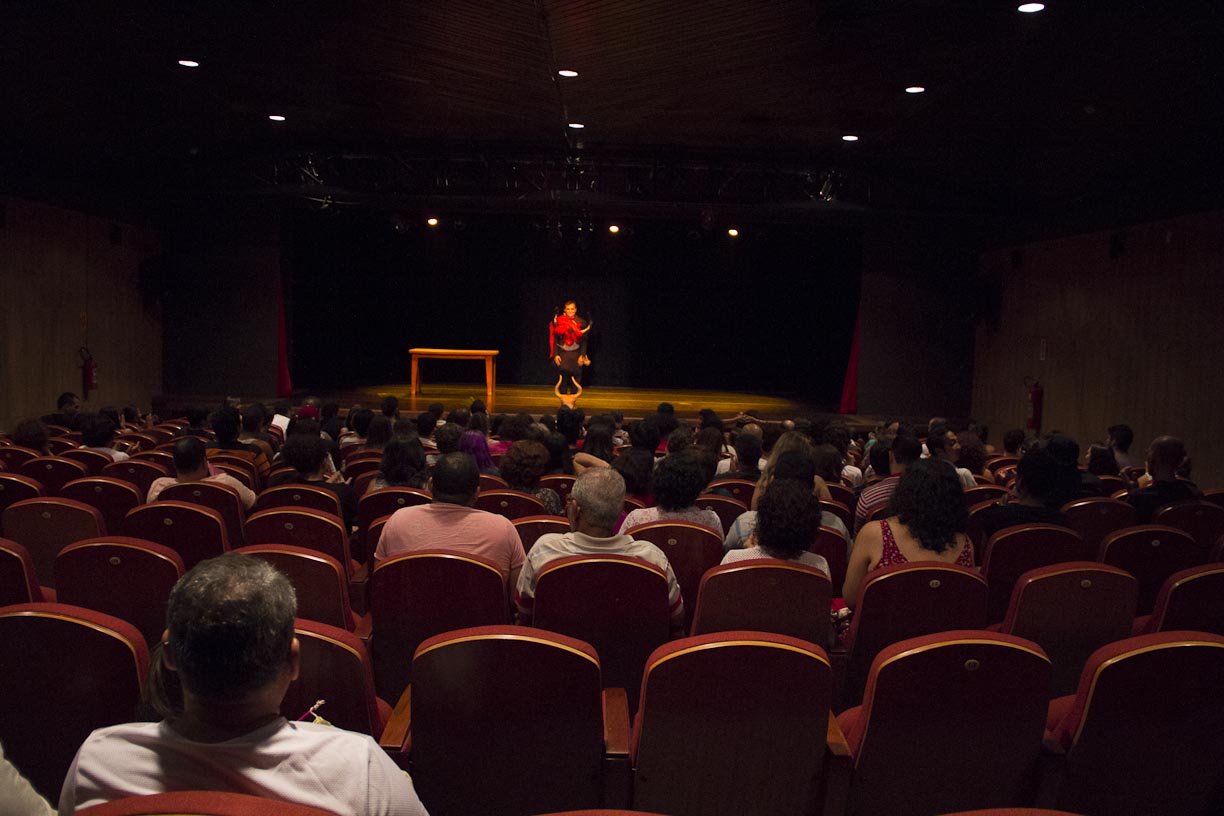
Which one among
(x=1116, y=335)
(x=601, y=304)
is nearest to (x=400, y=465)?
(x=1116, y=335)

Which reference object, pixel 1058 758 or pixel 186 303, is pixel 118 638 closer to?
pixel 1058 758

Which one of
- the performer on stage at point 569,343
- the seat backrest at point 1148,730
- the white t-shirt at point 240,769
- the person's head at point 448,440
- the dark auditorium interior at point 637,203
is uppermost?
the dark auditorium interior at point 637,203

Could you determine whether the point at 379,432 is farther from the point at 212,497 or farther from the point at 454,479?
the point at 454,479

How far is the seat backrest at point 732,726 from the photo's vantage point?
2.05 m

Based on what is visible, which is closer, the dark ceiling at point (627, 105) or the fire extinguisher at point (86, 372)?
the dark ceiling at point (627, 105)

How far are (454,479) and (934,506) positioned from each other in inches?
72.2

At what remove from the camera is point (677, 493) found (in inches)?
160

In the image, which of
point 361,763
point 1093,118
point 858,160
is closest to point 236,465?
point 361,763

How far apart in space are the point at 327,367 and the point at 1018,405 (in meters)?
11.9

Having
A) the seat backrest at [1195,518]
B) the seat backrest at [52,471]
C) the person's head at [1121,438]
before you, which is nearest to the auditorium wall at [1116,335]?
the person's head at [1121,438]

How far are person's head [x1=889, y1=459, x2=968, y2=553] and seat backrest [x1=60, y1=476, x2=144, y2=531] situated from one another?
3.66 m

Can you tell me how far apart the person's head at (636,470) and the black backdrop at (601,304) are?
13.8 m

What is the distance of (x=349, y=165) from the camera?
13.7 meters

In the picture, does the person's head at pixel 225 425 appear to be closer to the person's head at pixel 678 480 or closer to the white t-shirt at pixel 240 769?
the person's head at pixel 678 480
